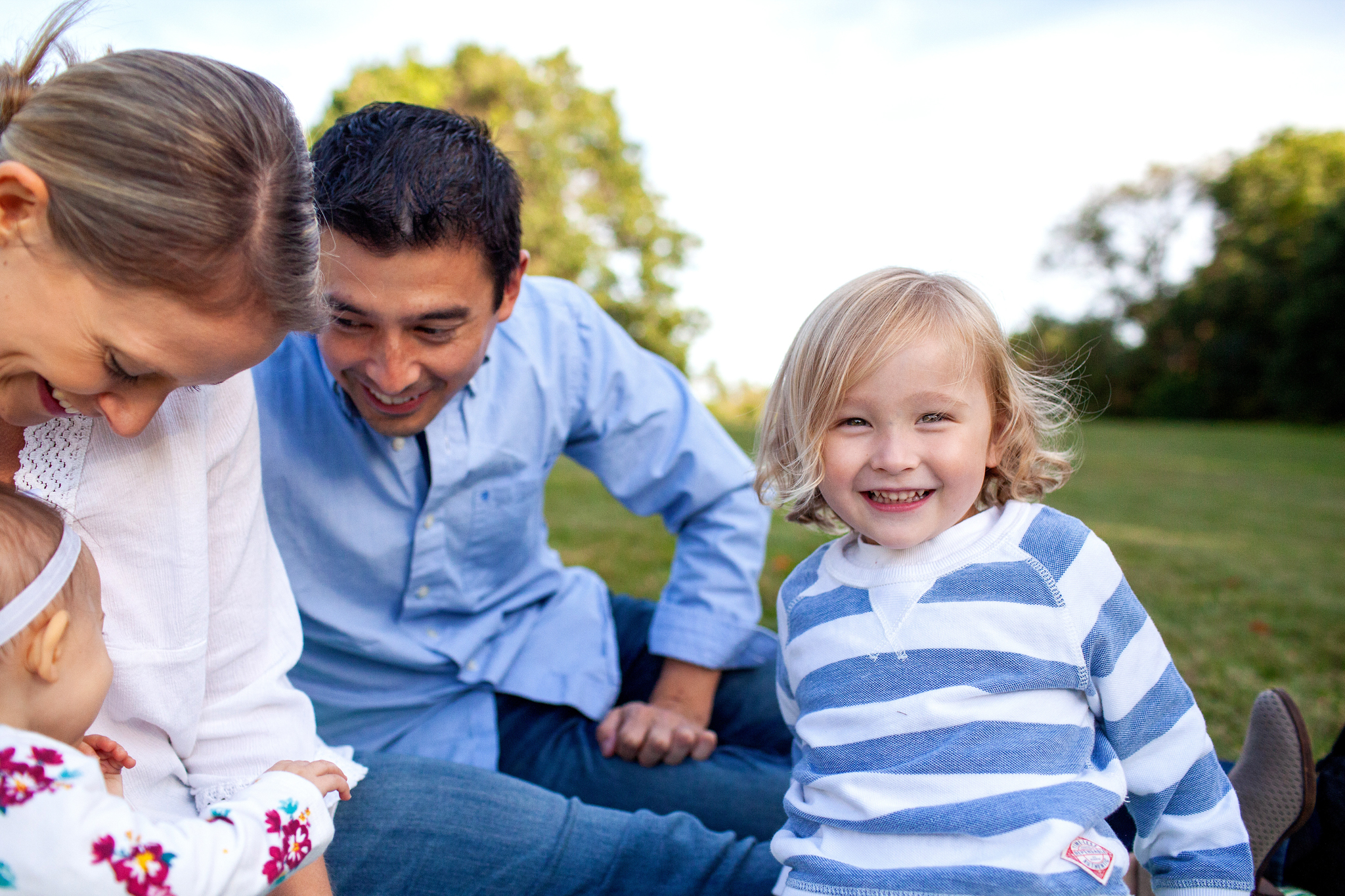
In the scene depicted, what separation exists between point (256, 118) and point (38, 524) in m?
0.62

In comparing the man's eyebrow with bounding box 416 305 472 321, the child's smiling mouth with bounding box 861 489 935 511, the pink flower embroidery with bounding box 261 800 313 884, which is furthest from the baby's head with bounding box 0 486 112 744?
the child's smiling mouth with bounding box 861 489 935 511

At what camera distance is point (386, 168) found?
195cm

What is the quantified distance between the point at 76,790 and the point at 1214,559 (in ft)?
20.6

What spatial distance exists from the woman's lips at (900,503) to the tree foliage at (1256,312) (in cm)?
2492

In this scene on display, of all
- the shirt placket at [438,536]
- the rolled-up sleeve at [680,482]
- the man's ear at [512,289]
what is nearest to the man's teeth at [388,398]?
the shirt placket at [438,536]

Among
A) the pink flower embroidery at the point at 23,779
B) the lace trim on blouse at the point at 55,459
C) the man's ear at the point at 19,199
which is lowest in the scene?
the pink flower embroidery at the point at 23,779

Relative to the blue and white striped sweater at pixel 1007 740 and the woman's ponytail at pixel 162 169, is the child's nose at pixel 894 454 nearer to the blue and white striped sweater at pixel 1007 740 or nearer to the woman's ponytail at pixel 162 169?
the blue and white striped sweater at pixel 1007 740

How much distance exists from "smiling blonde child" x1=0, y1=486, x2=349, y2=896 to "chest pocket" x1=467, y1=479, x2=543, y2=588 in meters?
1.09

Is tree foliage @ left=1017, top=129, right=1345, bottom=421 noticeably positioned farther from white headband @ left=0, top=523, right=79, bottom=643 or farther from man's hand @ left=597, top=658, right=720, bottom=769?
white headband @ left=0, top=523, right=79, bottom=643

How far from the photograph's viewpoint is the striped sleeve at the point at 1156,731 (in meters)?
1.52

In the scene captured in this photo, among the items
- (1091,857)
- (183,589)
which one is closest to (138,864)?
(183,589)

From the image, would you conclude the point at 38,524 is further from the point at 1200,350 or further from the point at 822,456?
the point at 1200,350

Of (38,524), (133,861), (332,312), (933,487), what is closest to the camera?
(133,861)

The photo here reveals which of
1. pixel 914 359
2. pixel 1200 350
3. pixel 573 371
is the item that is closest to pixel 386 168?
pixel 573 371
